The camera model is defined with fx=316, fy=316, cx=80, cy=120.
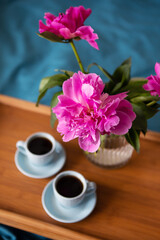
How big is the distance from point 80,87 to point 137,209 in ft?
1.17

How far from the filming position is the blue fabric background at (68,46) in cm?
106

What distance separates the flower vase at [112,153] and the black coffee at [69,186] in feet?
0.28

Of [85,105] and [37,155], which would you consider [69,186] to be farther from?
[85,105]

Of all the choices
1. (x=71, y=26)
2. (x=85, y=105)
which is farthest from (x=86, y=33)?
(x=85, y=105)

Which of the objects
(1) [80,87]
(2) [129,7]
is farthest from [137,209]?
(2) [129,7]

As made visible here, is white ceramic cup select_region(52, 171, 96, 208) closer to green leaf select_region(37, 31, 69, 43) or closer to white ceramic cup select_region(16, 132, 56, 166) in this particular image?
white ceramic cup select_region(16, 132, 56, 166)

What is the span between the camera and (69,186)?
67cm

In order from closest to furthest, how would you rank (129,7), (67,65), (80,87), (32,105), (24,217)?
1. (80,87)
2. (24,217)
3. (32,105)
4. (67,65)
5. (129,7)

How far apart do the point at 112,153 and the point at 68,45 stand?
0.55 meters

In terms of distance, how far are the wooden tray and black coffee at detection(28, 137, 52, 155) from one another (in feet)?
0.23

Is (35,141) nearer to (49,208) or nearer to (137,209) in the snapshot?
(49,208)

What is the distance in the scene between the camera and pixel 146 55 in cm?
111

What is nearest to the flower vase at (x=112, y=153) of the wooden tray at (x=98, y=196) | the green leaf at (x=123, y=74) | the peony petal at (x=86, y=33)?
the wooden tray at (x=98, y=196)

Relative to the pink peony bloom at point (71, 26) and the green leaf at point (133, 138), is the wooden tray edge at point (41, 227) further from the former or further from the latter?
the pink peony bloom at point (71, 26)
